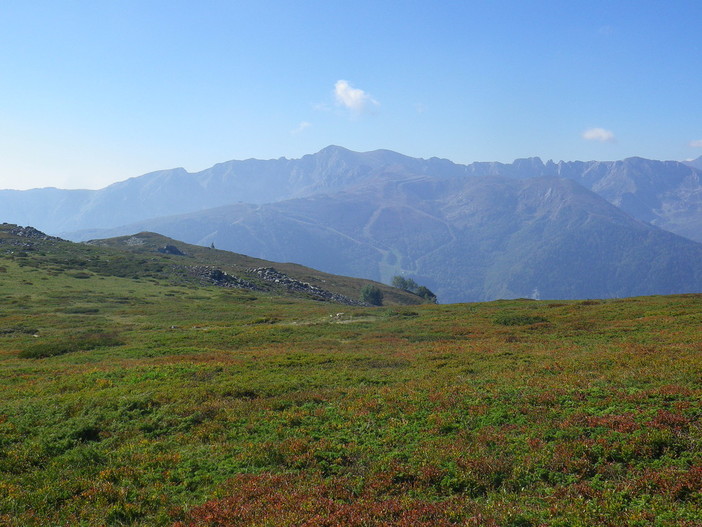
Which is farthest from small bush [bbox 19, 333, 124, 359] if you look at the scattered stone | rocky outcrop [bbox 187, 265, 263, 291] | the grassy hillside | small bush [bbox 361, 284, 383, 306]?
the scattered stone

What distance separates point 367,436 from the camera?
1420 centimetres

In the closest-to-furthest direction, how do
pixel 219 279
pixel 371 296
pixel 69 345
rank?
1. pixel 69 345
2. pixel 219 279
3. pixel 371 296

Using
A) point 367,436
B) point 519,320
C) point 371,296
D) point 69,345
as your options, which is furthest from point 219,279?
point 367,436

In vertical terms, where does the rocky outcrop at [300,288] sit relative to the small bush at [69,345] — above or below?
below

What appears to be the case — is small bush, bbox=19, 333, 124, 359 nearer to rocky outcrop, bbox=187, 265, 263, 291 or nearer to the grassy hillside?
the grassy hillside

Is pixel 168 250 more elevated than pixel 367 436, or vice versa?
pixel 168 250

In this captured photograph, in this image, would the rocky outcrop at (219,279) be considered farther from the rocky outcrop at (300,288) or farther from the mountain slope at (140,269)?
the rocky outcrop at (300,288)

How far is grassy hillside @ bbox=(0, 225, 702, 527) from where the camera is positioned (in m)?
9.99

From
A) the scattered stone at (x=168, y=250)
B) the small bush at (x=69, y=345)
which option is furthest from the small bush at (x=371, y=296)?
the small bush at (x=69, y=345)

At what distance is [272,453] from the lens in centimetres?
1343

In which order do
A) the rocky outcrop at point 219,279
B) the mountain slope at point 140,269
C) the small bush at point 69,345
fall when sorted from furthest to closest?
the rocky outcrop at point 219,279
the mountain slope at point 140,269
the small bush at point 69,345

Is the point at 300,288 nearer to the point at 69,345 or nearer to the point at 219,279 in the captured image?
the point at 219,279

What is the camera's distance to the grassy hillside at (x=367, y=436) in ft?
32.8

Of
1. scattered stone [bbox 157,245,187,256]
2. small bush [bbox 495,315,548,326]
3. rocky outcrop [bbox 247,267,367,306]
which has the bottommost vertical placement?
rocky outcrop [bbox 247,267,367,306]
